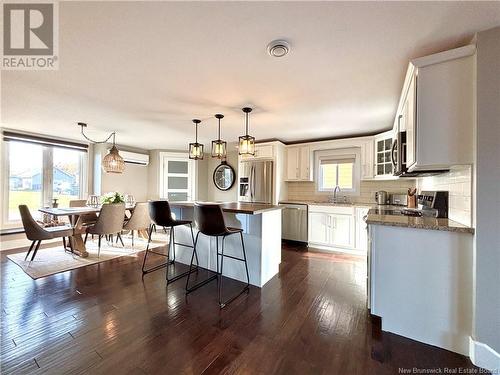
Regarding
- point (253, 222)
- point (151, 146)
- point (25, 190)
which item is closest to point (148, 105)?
point (253, 222)

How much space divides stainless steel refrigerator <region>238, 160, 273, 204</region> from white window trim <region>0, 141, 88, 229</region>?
372cm

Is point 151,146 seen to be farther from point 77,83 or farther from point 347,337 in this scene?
point 347,337

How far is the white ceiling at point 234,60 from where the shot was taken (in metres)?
1.34

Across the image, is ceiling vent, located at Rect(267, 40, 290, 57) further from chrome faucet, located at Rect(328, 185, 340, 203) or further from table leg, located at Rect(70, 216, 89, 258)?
table leg, located at Rect(70, 216, 89, 258)

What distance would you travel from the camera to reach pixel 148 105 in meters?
2.88

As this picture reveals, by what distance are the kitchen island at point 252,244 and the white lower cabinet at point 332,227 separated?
5.08 feet

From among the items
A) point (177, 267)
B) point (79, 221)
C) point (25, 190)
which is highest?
point (25, 190)

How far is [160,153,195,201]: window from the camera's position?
621cm

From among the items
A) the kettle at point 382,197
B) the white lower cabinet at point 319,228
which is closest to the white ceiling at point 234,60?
the kettle at point 382,197

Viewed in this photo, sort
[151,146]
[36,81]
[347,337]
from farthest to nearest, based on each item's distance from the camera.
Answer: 1. [151,146]
2. [36,81]
3. [347,337]

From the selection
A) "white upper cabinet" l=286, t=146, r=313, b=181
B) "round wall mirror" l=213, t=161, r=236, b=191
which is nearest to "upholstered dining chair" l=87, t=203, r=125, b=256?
"round wall mirror" l=213, t=161, r=236, b=191

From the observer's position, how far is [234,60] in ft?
6.01

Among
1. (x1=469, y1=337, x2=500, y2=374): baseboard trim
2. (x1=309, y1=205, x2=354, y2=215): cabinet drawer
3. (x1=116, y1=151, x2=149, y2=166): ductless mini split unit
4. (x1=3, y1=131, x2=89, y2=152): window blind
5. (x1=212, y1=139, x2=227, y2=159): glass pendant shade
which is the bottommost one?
(x1=469, y1=337, x2=500, y2=374): baseboard trim

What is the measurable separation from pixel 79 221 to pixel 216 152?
9.08 ft
